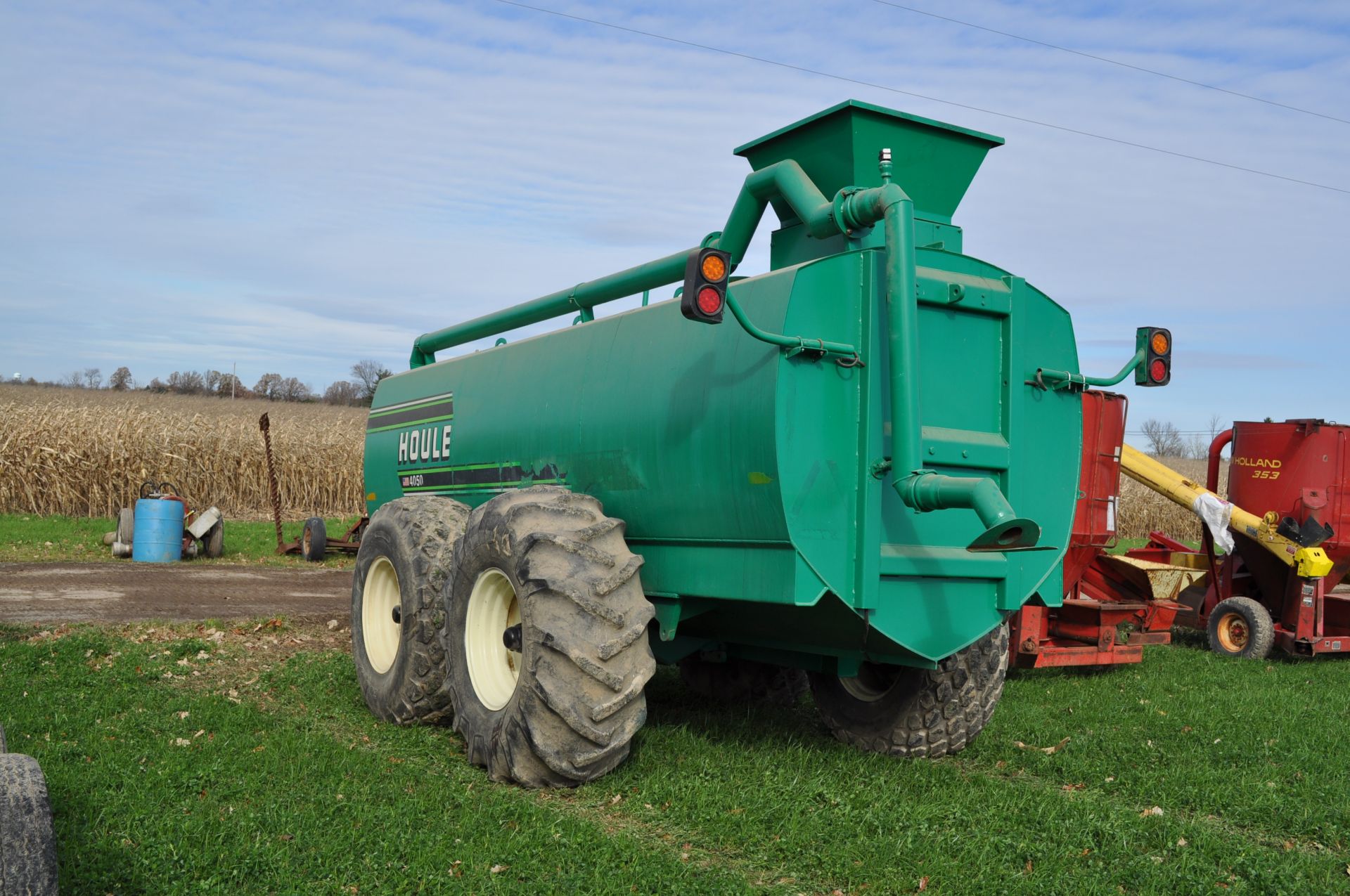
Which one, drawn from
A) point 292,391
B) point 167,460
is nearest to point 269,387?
point 292,391

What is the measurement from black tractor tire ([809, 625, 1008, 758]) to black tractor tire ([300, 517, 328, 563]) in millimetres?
12717

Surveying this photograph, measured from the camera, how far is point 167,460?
22.9m

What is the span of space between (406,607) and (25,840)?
442cm

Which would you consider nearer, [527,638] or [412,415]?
[527,638]

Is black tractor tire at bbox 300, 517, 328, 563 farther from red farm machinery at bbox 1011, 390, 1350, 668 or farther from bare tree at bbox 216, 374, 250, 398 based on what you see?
bare tree at bbox 216, 374, 250, 398

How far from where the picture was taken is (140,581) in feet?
45.7

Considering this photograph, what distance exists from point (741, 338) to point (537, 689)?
195 centimetres

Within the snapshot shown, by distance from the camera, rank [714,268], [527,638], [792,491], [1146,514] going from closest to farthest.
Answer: [714,268]
[792,491]
[527,638]
[1146,514]

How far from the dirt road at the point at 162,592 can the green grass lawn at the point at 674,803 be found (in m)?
3.16

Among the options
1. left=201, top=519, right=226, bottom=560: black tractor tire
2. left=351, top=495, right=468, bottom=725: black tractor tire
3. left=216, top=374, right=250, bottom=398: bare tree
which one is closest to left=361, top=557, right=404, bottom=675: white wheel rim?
left=351, top=495, right=468, bottom=725: black tractor tire

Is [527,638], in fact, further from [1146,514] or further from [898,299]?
[1146,514]

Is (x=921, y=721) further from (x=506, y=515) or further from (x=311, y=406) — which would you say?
(x=311, y=406)

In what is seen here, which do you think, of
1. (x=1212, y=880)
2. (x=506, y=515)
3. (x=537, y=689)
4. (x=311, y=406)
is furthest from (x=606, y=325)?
(x=311, y=406)

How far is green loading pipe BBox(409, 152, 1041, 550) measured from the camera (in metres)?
5.09
